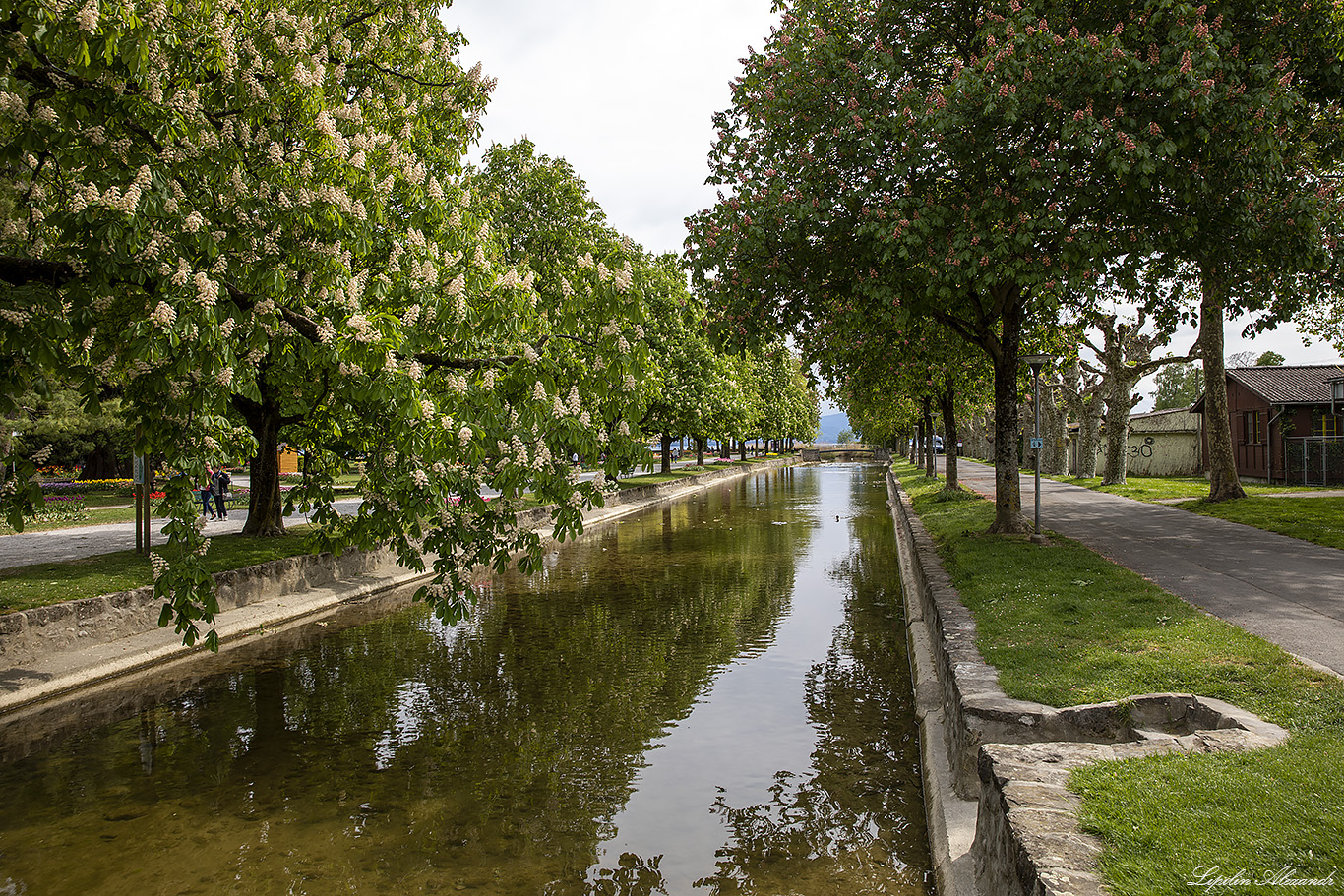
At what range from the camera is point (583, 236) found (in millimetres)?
28406

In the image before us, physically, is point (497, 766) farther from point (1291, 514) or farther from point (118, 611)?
point (1291, 514)

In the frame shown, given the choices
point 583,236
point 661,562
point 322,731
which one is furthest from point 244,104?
point 583,236

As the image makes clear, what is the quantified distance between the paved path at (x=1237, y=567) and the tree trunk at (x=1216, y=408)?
6.81 feet

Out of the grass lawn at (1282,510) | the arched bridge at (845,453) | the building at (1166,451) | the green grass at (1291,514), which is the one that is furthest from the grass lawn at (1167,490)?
the arched bridge at (845,453)

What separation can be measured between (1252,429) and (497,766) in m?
35.4

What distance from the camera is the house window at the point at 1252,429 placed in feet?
106

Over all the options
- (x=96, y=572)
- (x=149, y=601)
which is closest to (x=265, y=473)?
(x=96, y=572)

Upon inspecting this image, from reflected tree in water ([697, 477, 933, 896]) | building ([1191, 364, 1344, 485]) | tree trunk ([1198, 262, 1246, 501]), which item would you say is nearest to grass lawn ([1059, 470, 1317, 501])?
building ([1191, 364, 1344, 485])

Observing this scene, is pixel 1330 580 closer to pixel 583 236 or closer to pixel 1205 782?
pixel 1205 782

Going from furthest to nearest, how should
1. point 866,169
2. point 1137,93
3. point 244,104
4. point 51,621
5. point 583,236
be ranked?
point 583,236, point 866,169, point 1137,93, point 51,621, point 244,104

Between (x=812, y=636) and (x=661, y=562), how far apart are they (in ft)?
24.9

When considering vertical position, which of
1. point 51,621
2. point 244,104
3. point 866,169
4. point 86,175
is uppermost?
point 866,169

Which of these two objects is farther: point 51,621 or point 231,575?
point 231,575

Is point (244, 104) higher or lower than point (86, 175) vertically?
higher
